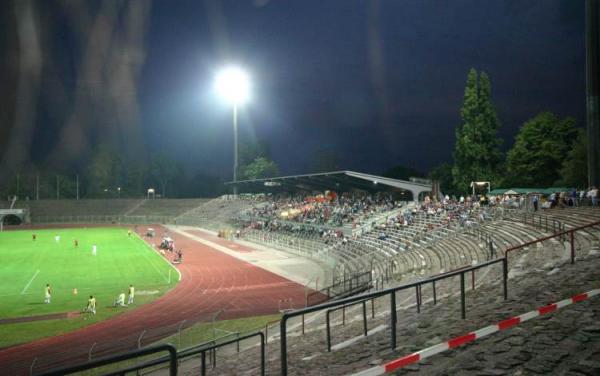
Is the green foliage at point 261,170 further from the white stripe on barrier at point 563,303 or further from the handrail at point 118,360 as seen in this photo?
the handrail at point 118,360

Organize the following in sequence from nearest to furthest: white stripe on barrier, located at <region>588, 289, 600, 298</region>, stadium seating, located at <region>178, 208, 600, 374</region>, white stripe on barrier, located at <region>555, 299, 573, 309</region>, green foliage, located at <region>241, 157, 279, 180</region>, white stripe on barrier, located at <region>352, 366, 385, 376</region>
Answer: white stripe on barrier, located at <region>352, 366, 385, 376</region> → stadium seating, located at <region>178, 208, 600, 374</region> → white stripe on barrier, located at <region>555, 299, 573, 309</region> → white stripe on barrier, located at <region>588, 289, 600, 298</region> → green foliage, located at <region>241, 157, 279, 180</region>

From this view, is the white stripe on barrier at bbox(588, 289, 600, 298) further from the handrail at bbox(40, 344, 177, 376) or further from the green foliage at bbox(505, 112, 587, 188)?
the green foliage at bbox(505, 112, 587, 188)

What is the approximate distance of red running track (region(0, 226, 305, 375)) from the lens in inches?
576

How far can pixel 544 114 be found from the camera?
183 ft

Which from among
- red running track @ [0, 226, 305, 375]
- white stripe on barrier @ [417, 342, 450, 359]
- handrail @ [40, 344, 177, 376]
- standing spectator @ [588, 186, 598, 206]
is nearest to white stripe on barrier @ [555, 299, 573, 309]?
white stripe on barrier @ [417, 342, 450, 359]

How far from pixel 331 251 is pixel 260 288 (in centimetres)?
1046

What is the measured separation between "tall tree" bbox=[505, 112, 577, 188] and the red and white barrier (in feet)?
175

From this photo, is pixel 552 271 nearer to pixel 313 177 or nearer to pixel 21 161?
pixel 313 177

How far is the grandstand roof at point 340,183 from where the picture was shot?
39.3 meters

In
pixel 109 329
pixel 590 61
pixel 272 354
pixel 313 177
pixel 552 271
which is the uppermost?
pixel 590 61

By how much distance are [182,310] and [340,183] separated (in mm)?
30513

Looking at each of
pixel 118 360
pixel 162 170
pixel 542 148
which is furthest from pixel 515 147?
pixel 162 170

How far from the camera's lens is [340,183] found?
4953cm

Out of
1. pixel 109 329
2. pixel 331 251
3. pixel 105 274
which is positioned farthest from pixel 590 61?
pixel 105 274
